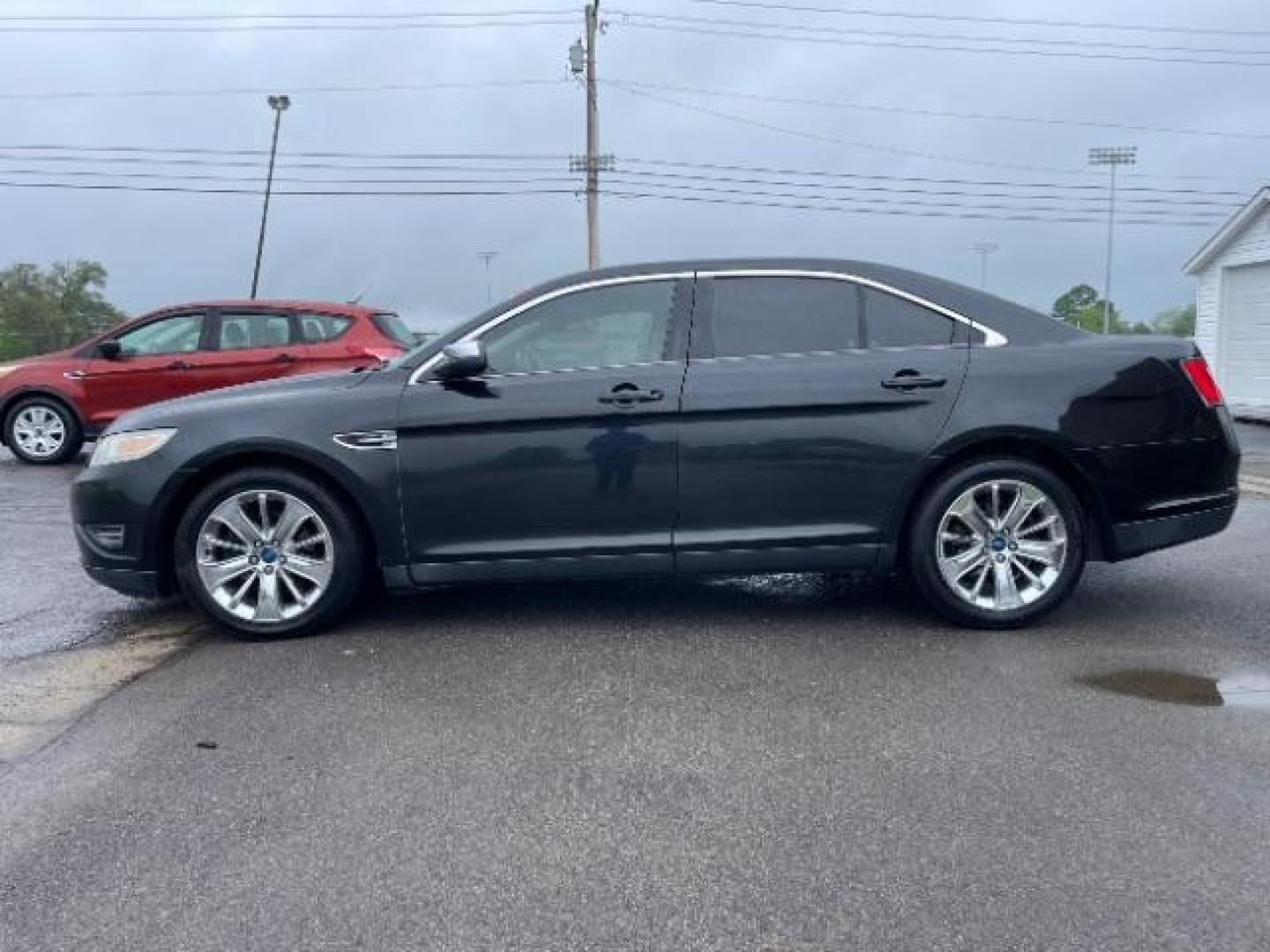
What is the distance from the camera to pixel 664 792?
3396 mm

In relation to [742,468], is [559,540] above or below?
below

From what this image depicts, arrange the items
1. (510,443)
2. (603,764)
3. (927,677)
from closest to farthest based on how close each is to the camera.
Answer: (603,764) → (927,677) → (510,443)

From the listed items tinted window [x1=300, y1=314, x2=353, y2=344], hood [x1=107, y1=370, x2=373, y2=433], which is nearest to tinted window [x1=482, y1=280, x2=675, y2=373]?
hood [x1=107, y1=370, x2=373, y2=433]

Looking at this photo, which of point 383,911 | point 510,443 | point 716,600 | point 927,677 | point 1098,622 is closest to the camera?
point 383,911

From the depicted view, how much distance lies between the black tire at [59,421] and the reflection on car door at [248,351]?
62.0 inches

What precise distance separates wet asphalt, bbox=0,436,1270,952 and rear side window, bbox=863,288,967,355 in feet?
4.26

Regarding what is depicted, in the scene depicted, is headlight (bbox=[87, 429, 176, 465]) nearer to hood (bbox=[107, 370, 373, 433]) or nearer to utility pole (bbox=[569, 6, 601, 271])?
hood (bbox=[107, 370, 373, 433])

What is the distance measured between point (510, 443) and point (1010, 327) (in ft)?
7.57

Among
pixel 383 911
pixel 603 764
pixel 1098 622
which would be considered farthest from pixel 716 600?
pixel 383 911

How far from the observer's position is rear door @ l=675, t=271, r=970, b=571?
4965 millimetres

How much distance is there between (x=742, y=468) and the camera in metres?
4.96

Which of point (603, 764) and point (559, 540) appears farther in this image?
point (559, 540)

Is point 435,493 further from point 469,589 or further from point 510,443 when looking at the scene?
point 469,589

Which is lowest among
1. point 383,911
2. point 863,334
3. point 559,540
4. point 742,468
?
point 383,911
